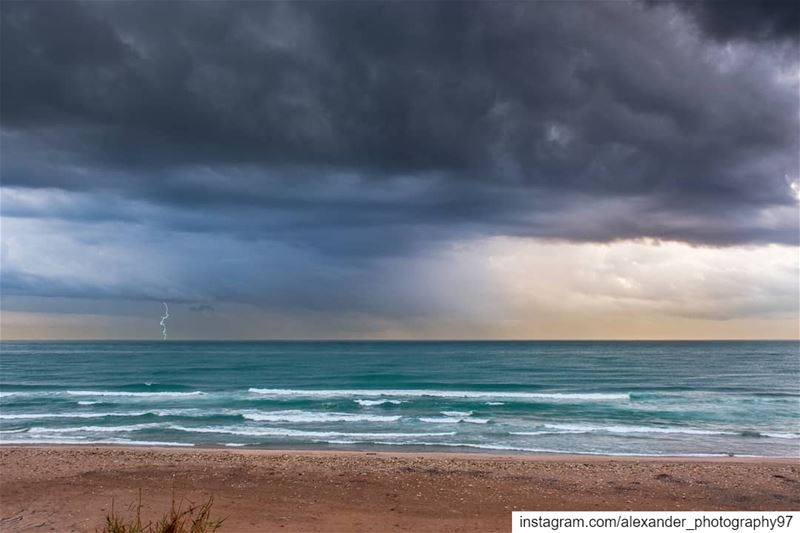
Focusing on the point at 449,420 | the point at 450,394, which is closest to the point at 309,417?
the point at 449,420

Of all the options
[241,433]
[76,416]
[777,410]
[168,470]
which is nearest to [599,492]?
[168,470]

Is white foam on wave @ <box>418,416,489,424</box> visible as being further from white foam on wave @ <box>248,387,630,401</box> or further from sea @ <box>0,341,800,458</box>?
white foam on wave @ <box>248,387,630,401</box>

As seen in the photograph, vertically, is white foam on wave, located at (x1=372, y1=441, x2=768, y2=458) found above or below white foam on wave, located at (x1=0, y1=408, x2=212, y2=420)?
above

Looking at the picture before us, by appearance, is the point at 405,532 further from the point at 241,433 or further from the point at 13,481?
the point at 241,433

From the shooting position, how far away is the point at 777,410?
108 feet

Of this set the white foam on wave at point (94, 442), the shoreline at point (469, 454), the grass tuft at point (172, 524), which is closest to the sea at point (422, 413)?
the white foam on wave at point (94, 442)

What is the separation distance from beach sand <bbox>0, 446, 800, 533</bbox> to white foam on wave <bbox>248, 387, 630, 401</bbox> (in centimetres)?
2122

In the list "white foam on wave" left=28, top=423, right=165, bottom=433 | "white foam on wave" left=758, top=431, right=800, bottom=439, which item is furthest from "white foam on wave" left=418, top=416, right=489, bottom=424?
"white foam on wave" left=28, top=423, right=165, bottom=433

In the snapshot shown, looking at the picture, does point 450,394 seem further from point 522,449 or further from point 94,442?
point 94,442

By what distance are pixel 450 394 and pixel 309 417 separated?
14047 mm

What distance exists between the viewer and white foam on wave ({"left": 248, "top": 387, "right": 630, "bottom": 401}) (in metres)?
39.6

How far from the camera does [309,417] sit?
30.1 metres

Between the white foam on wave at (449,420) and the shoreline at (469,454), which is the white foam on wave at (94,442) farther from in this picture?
the white foam on wave at (449,420)

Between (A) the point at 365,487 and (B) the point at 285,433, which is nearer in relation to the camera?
(A) the point at 365,487
